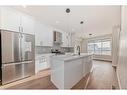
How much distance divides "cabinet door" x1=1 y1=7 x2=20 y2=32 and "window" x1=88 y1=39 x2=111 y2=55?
Answer: 26.4 feet

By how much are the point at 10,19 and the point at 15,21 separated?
185mm

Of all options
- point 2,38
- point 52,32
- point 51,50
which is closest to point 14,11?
point 2,38

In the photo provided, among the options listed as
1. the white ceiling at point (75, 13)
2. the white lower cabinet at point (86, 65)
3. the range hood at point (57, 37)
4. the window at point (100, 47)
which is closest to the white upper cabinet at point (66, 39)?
the range hood at point (57, 37)

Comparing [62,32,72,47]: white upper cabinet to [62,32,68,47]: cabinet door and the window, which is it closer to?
[62,32,68,47]: cabinet door

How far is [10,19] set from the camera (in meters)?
3.30

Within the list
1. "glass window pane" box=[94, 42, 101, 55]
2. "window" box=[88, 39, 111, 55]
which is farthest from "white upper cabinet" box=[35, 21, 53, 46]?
"glass window pane" box=[94, 42, 101, 55]

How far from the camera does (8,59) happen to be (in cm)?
317

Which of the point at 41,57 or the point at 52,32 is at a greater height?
the point at 52,32

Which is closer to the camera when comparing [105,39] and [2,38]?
[2,38]

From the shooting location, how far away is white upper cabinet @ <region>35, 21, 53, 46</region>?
15.6 feet

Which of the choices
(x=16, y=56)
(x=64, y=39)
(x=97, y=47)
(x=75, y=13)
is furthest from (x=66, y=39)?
(x=16, y=56)

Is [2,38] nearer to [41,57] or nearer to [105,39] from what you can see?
[41,57]
